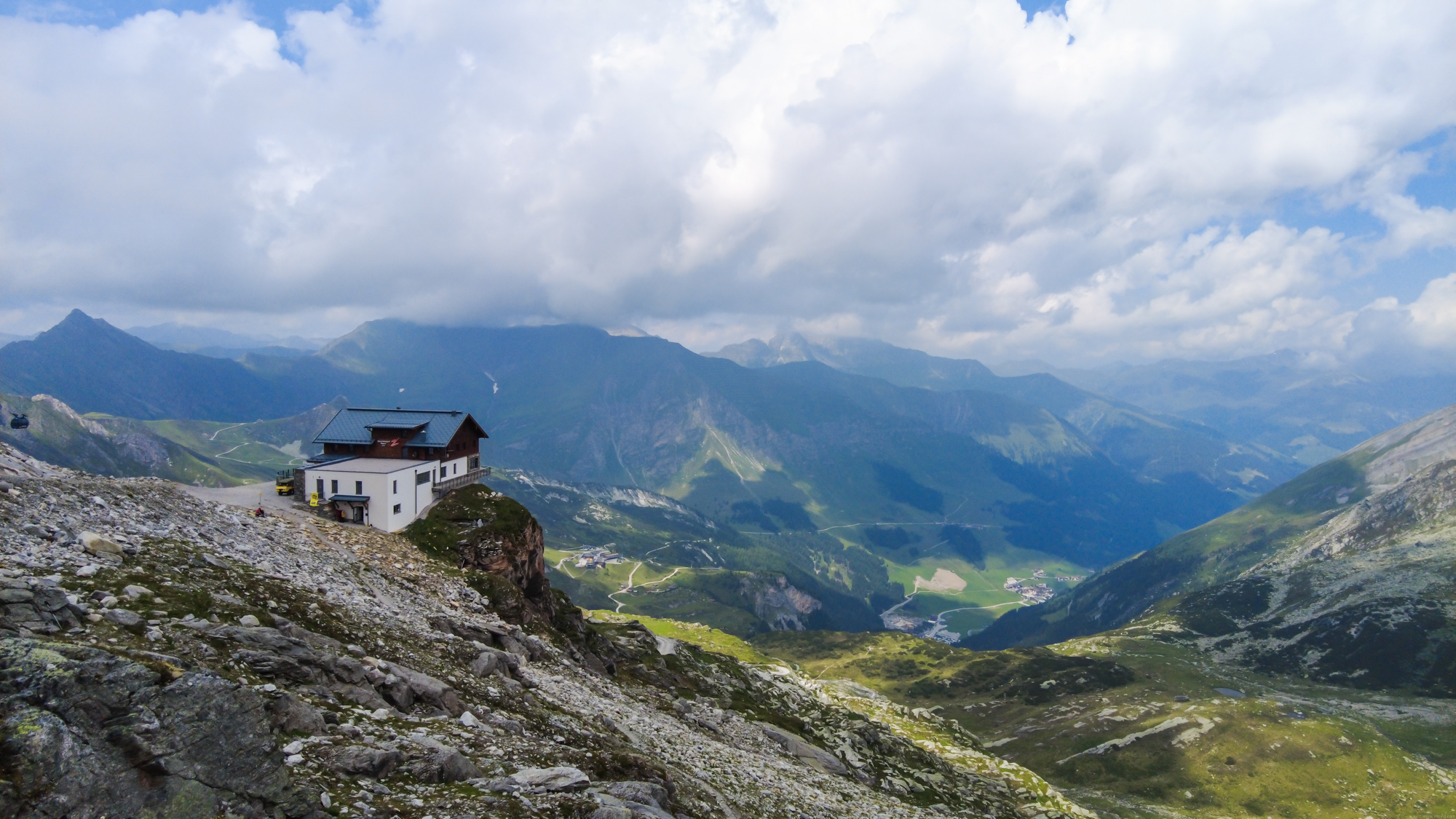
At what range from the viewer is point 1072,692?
527ft

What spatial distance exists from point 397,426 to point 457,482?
9049mm

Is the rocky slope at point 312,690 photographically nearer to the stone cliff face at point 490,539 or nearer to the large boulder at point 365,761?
the large boulder at point 365,761

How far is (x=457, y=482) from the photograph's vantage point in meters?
68.4

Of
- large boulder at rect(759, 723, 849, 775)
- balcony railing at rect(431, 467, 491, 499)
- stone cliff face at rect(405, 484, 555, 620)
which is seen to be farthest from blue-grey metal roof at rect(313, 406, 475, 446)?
large boulder at rect(759, 723, 849, 775)

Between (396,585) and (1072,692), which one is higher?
(396,585)

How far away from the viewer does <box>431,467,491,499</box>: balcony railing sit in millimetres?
64312

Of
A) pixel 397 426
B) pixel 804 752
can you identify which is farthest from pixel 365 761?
pixel 397 426

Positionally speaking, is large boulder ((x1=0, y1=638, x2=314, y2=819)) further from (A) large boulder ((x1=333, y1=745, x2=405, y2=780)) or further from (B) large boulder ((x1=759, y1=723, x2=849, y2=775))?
(B) large boulder ((x1=759, y1=723, x2=849, y2=775))

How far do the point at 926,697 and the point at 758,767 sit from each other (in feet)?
480

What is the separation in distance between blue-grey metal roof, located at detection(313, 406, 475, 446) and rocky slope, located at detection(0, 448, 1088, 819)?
42.3 feet

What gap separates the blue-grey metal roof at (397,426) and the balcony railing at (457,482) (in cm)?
420

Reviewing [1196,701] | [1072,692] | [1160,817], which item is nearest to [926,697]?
[1072,692]

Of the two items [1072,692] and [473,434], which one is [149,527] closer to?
[473,434]

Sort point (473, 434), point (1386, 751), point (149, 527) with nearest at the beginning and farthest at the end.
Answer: point (149, 527), point (473, 434), point (1386, 751)
